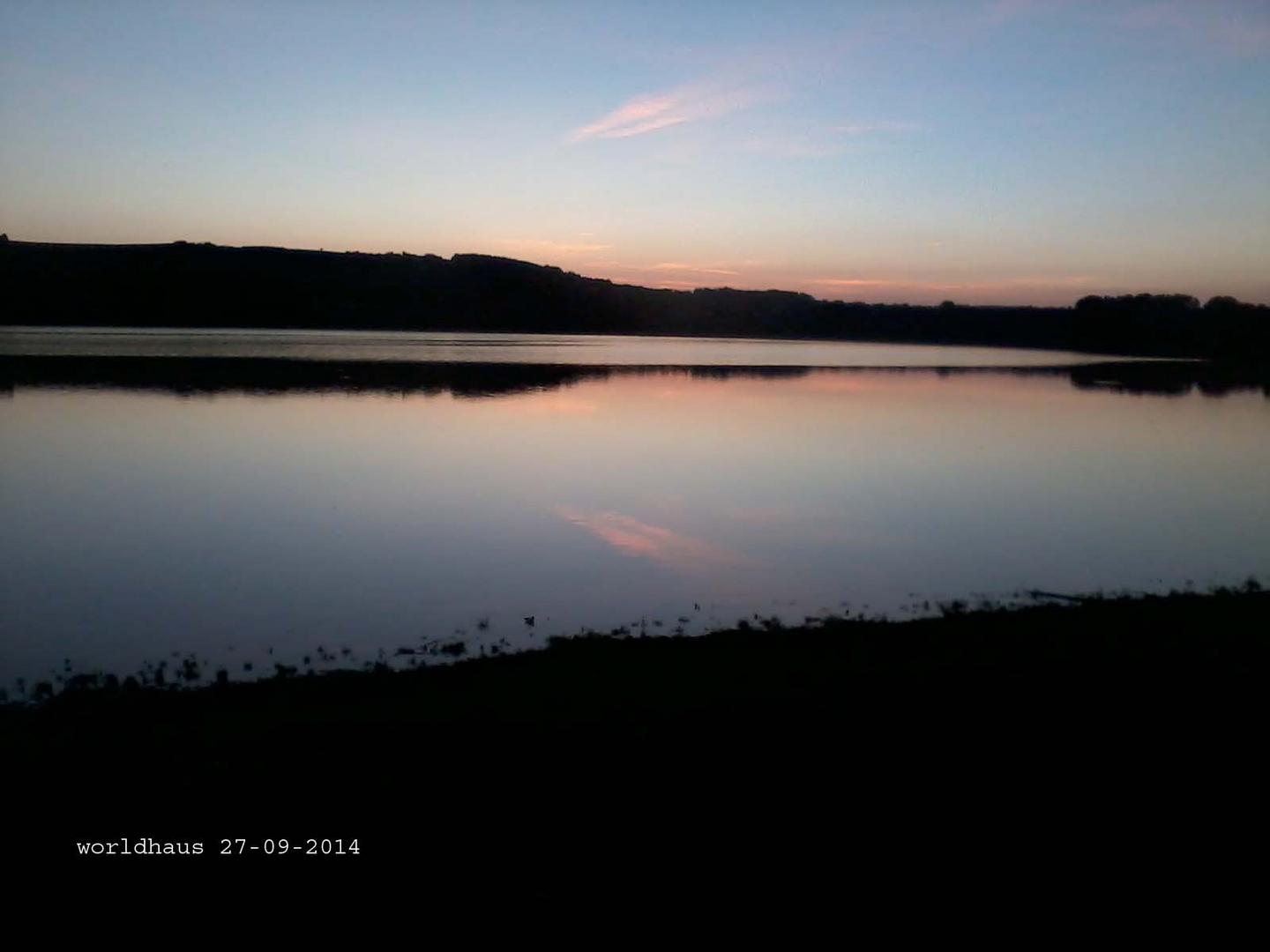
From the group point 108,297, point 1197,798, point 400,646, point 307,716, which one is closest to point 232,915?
point 307,716

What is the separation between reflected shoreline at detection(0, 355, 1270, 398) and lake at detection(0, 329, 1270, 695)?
110 centimetres

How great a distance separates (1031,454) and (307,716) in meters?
28.2

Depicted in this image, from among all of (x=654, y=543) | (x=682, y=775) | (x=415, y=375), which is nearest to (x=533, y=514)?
(x=654, y=543)

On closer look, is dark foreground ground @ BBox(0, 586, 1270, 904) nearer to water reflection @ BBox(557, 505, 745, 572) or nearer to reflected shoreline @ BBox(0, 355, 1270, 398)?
water reflection @ BBox(557, 505, 745, 572)

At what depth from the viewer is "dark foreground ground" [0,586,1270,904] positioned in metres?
4.93

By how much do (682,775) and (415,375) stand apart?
55201mm

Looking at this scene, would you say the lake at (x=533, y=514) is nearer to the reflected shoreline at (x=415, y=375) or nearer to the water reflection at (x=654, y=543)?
the water reflection at (x=654, y=543)

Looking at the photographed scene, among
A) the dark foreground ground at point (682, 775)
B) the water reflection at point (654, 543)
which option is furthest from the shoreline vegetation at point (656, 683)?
the water reflection at point (654, 543)

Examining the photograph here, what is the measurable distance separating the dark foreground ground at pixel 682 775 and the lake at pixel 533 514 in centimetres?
344

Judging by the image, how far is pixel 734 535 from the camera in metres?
18.6

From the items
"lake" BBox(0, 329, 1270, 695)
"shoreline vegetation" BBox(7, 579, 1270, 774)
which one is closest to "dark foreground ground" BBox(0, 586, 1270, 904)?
"shoreline vegetation" BBox(7, 579, 1270, 774)

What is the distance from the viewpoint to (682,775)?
19.5ft

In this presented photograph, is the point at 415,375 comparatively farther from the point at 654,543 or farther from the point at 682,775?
the point at 682,775

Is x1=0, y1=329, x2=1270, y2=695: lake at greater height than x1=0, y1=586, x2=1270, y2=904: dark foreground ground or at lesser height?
lesser
